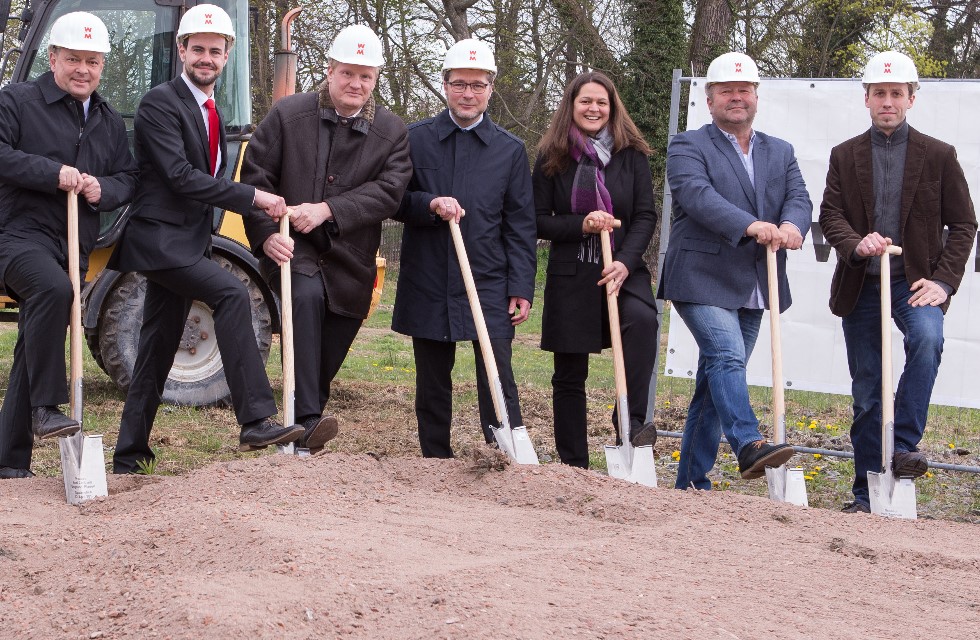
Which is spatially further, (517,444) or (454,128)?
(454,128)

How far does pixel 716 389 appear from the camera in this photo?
5.81m

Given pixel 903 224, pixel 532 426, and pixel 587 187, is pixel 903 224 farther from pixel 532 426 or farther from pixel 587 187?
pixel 532 426

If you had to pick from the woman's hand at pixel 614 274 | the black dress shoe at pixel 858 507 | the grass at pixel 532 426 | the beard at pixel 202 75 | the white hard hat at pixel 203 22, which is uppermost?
the white hard hat at pixel 203 22

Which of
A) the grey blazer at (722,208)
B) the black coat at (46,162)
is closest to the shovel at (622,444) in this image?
the grey blazer at (722,208)

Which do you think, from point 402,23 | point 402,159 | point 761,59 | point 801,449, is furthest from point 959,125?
point 761,59

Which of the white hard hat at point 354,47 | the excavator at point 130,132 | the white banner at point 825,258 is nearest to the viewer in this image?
the white hard hat at point 354,47

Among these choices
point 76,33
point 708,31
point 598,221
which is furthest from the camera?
point 708,31

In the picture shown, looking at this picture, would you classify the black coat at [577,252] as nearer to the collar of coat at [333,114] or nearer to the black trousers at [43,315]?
the collar of coat at [333,114]

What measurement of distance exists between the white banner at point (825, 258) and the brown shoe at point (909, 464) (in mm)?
1209

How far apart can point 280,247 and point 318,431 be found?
81 centimetres

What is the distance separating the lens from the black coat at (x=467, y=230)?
239 inches

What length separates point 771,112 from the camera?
7180mm

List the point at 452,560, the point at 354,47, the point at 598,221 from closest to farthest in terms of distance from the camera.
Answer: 1. the point at 452,560
2. the point at 354,47
3. the point at 598,221

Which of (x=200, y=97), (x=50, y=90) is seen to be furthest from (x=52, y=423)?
(x=200, y=97)
